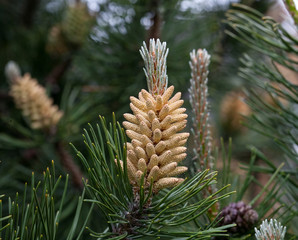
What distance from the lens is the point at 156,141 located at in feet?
1.38

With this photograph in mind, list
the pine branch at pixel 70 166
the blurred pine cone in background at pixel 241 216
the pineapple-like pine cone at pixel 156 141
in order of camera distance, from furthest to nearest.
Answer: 1. the pine branch at pixel 70 166
2. the blurred pine cone in background at pixel 241 216
3. the pineapple-like pine cone at pixel 156 141

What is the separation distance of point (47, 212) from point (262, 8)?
1.14 meters

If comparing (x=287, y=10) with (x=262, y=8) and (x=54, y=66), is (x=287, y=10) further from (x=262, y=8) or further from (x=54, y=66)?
(x=54, y=66)

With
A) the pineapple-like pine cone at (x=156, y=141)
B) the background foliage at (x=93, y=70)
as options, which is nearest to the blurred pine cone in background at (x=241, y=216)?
the pineapple-like pine cone at (x=156, y=141)

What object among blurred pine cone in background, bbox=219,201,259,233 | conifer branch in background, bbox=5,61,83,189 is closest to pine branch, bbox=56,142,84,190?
conifer branch in background, bbox=5,61,83,189

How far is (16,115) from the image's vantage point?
3.84ft

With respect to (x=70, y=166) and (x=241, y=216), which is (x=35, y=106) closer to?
(x=70, y=166)

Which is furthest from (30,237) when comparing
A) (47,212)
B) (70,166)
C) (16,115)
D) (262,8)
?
(262,8)

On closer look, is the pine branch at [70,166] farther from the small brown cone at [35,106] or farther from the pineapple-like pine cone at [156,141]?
the pineapple-like pine cone at [156,141]

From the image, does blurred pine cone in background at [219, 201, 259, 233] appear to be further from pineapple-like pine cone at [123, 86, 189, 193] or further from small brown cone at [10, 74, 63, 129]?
small brown cone at [10, 74, 63, 129]

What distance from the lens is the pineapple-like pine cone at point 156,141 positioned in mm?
411

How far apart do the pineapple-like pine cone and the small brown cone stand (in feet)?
1.74

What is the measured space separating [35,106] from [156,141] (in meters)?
0.56

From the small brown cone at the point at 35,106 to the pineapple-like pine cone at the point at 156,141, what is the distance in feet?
1.74
